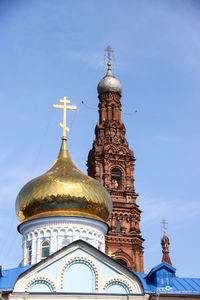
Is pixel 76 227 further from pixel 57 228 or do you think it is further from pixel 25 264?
pixel 25 264

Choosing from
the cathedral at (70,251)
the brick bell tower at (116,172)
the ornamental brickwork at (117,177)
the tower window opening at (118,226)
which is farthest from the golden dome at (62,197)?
the tower window opening at (118,226)

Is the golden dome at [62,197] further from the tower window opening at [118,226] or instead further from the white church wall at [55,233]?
the tower window opening at [118,226]

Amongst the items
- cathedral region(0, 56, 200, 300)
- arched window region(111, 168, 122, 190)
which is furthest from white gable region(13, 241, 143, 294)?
arched window region(111, 168, 122, 190)

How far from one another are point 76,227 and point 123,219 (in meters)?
26.2

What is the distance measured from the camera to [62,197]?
23.0m

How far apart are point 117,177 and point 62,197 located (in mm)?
28682

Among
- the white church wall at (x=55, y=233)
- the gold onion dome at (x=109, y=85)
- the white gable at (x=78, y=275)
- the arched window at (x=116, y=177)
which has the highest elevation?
the gold onion dome at (x=109, y=85)

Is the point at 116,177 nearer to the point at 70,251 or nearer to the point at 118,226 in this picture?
the point at 118,226

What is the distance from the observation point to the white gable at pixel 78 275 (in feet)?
60.0

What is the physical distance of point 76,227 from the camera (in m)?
22.8

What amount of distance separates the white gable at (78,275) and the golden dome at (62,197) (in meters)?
3.94

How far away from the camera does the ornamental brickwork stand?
47469mm

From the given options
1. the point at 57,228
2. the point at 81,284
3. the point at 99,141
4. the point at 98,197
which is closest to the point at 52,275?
the point at 81,284

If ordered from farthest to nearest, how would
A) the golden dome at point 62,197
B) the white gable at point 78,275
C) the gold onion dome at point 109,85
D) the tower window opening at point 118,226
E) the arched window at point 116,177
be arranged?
the gold onion dome at point 109,85, the arched window at point 116,177, the tower window opening at point 118,226, the golden dome at point 62,197, the white gable at point 78,275
